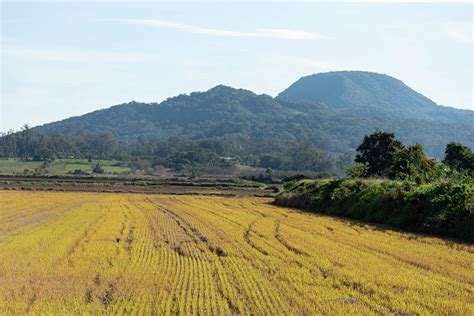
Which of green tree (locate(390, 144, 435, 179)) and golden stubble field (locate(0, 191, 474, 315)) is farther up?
green tree (locate(390, 144, 435, 179))

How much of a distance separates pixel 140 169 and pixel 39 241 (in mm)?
153579

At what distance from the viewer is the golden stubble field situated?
10742 millimetres

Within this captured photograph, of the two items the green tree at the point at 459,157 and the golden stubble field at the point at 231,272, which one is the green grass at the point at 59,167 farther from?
the golden stubble field at the point at 231,272

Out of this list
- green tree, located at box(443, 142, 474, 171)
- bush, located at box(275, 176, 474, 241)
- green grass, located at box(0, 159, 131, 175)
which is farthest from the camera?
green grass, located at box(0, 159, 131, 175)

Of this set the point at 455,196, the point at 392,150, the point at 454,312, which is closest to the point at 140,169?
the point at 392,150

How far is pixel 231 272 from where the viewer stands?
13.9m

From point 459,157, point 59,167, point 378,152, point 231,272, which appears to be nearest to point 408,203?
point 231,272

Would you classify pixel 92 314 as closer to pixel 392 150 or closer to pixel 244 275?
pixel 244 275

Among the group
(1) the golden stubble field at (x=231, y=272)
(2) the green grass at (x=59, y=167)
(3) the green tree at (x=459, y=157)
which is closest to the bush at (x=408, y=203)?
(1) the golden stubble field at (x=231, y=272)

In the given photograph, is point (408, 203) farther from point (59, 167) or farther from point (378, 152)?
point (59, 167)

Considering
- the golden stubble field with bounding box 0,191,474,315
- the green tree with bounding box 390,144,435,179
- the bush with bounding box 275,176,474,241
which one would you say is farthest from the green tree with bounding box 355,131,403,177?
the golden stubble field with bounding box 0,191,474,315

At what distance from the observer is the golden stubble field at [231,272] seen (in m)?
10.7

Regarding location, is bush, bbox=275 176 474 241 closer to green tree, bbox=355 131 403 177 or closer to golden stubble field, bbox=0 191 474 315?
golden stubble field, bbox=0 191 474 315

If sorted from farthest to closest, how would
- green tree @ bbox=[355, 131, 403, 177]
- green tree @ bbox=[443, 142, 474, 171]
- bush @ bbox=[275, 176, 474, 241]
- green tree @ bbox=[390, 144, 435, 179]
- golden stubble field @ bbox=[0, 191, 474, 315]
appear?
green tree @ bbox=[443, 142, 474, 171], green tree @ bbox=[355, 131, 403, 177], green tree @ bbox=[390, 144, 435, 179], bush @ bbox=[275, 176, 474, 241], golden stubble field @ bbox=[0, 191, 474, 315]
